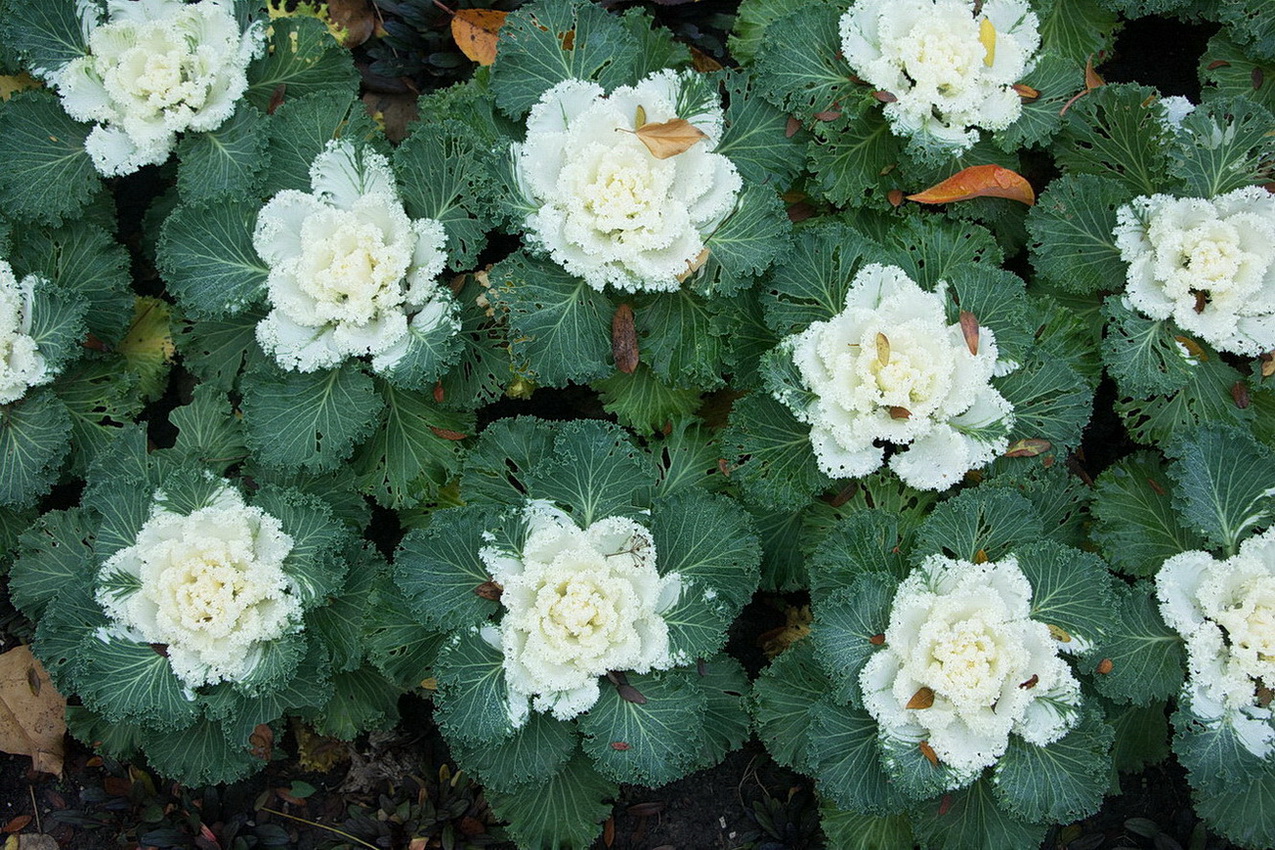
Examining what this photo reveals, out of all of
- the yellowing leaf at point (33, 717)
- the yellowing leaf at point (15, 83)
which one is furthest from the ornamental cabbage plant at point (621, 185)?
the yellowing leaf at point (33, 717)

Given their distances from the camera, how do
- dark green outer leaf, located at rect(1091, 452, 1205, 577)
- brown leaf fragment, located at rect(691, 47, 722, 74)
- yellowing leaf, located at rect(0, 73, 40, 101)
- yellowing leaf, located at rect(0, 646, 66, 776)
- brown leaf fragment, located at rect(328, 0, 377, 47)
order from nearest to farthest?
dark green outer leaf, located at rect(1091, 452, 1205, 577) → yellowing leaf, located at rect(0, 646, 66, 776) → yellowing leaf, located at rect(0, 73, 40, 101) → brown leaf fragment, located at rect(691, 47, 722, 74) → brown leaf fragment, located at rect(328, 0, 377, 47)

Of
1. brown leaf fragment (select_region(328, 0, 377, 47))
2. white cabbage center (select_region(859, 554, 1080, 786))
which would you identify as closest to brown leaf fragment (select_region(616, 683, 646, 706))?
white cabbage center (select_region(859, 554, 1080, 786))

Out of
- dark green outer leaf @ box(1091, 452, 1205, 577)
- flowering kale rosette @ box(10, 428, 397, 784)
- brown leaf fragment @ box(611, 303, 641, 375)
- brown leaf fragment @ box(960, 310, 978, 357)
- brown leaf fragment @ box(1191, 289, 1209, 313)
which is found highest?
brown leaf fragment @ box(1191, 289, 1209, 313)

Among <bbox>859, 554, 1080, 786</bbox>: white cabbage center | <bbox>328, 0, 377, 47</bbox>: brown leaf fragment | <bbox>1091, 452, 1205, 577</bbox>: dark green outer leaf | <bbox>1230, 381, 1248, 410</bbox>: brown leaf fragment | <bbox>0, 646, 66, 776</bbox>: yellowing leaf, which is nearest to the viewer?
<bbox>859, 554, 1080, 786</bbox>: white cabbage center

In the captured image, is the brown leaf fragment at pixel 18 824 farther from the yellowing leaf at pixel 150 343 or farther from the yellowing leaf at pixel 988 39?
the yellowing leaf at pixel 988 39

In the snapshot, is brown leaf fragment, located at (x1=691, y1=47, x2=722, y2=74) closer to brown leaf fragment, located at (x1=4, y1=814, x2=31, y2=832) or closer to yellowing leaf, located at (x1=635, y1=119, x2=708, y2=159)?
yellowing leaf, located at (x1=635, y1=119, x2=708, y2=159)

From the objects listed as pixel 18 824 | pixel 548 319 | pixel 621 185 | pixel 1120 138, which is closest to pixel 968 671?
pixel 548 319

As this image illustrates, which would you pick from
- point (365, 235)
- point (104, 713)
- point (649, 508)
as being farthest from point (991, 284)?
point (104, 713)

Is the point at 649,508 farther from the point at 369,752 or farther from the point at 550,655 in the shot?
the point at 369,752
